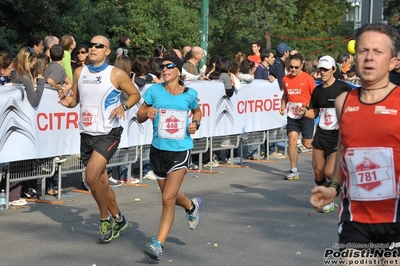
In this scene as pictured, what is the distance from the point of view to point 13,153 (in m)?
10.5

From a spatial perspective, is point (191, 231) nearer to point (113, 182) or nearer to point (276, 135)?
point (113, 182)

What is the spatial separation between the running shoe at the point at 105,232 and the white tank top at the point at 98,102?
97 cm

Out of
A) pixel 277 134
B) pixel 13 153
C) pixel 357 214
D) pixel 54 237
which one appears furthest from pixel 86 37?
pixel 357 214

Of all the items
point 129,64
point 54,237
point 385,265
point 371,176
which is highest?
point 129,64

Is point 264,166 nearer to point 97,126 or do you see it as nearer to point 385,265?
point 97,126

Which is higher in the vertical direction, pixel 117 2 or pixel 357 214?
pixel 117 2

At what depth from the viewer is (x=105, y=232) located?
8.91 meters

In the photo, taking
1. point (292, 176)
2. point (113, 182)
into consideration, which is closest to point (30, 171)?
point (113, 182)

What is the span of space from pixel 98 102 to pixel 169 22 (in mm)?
14671

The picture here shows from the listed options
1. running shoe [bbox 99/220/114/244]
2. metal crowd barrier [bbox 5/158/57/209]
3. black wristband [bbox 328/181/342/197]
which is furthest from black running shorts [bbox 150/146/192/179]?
black wristband [bbox 328/181/342/197]

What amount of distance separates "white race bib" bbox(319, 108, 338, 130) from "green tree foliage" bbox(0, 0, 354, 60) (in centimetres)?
794

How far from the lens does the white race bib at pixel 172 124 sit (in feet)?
28.0

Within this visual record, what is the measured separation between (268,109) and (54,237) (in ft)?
25.5

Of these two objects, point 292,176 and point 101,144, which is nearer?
point 101,144
